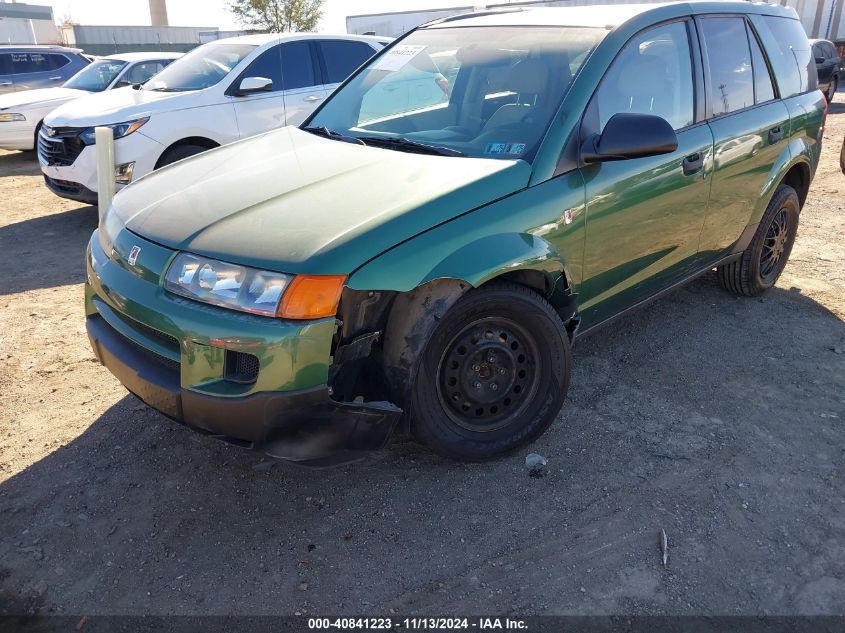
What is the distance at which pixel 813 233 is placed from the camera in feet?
20.8

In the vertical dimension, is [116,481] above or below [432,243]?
below

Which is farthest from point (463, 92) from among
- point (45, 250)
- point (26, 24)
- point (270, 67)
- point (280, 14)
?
point (26, 24)

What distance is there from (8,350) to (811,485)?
4.33m

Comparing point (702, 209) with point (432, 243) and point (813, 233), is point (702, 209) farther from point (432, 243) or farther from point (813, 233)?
point (813, 233)

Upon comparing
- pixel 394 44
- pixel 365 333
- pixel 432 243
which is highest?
pixel 394 44

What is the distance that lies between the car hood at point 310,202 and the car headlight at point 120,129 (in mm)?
3443

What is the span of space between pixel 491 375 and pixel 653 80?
174 cm

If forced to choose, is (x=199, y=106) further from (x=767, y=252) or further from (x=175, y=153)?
(x=767, y=252)

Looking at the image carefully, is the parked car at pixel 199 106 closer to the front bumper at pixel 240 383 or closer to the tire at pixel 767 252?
the front bumper at pixel 240 383

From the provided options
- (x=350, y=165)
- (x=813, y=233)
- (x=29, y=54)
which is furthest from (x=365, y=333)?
(x=29, y=54)

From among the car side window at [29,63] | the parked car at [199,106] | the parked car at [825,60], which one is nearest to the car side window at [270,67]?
the parked car at [199,106]

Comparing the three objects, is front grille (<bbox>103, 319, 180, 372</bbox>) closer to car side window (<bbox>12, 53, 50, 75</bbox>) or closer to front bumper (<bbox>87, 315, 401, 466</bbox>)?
front bumper (<bbox>87, 315, 401, 466</bbox>)

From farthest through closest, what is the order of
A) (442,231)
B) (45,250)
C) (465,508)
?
1. (45,250)
2. (465,508)
3. (442,231)

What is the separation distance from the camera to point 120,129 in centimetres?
630
